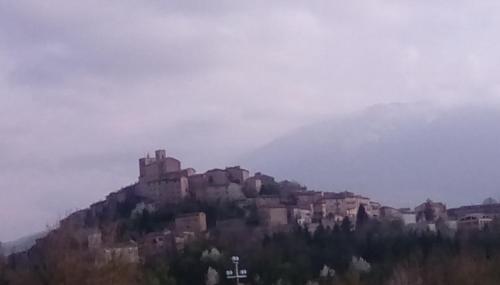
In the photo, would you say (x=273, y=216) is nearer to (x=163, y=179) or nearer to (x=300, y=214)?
(x=300, y=214)

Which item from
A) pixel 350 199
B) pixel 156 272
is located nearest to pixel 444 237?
pixel 156 272

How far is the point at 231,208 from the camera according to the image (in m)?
78.6

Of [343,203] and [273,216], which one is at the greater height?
[343,203]

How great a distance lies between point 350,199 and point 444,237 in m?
40.0

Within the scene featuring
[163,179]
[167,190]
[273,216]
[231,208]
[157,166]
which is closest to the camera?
[273,216]

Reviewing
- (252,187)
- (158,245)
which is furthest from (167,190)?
(158,245)

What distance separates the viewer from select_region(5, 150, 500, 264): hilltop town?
6638cm

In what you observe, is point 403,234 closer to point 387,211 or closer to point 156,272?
point 156,272

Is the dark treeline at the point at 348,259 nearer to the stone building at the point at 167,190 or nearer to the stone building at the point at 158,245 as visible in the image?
the stone building at the point at 158,245

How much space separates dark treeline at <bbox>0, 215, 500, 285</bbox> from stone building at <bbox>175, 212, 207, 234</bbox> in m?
13.3

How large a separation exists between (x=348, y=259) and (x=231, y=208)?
106ft

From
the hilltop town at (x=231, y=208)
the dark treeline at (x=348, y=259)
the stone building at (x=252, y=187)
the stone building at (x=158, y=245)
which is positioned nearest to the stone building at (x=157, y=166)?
the hilltop town at (x=231, y=208)

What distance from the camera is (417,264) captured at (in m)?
38.5

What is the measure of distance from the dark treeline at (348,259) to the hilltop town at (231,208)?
617cm
